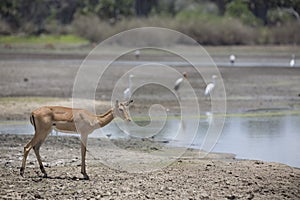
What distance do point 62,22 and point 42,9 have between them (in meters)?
4.91

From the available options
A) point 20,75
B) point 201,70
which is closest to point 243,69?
point 201,70

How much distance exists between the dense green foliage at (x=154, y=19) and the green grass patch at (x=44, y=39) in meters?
0.68

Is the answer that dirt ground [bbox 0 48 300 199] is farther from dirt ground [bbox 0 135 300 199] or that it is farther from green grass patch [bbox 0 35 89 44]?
green grass patch [bbox 0 35 89 44]

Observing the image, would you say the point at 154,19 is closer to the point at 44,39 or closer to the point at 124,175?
the point at 44,39

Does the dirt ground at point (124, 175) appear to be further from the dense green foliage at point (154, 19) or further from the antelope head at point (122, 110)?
the dense green foliage at point (154, 19)

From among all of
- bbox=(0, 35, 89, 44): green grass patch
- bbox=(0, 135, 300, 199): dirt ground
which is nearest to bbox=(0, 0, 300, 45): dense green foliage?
bbox=(0, 35, 89, 44): green grass patch

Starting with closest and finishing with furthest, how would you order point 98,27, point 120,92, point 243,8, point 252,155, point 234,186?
point 234,186 < point 252,155 < point 120,92 < point 98,27 < point 243,8

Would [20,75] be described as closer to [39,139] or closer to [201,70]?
[201,70]

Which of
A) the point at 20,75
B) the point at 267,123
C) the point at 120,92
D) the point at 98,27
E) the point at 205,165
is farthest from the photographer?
the point at 98,27

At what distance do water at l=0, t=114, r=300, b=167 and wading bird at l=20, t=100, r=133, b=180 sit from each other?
15.1 feet

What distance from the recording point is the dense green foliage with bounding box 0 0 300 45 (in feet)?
213

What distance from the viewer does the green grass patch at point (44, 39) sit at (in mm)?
62781

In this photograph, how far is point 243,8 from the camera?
237ft

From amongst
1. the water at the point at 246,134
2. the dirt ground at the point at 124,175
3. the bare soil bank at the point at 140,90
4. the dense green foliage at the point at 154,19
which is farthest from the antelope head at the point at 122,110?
the dense green foliage at the point at 154,19
